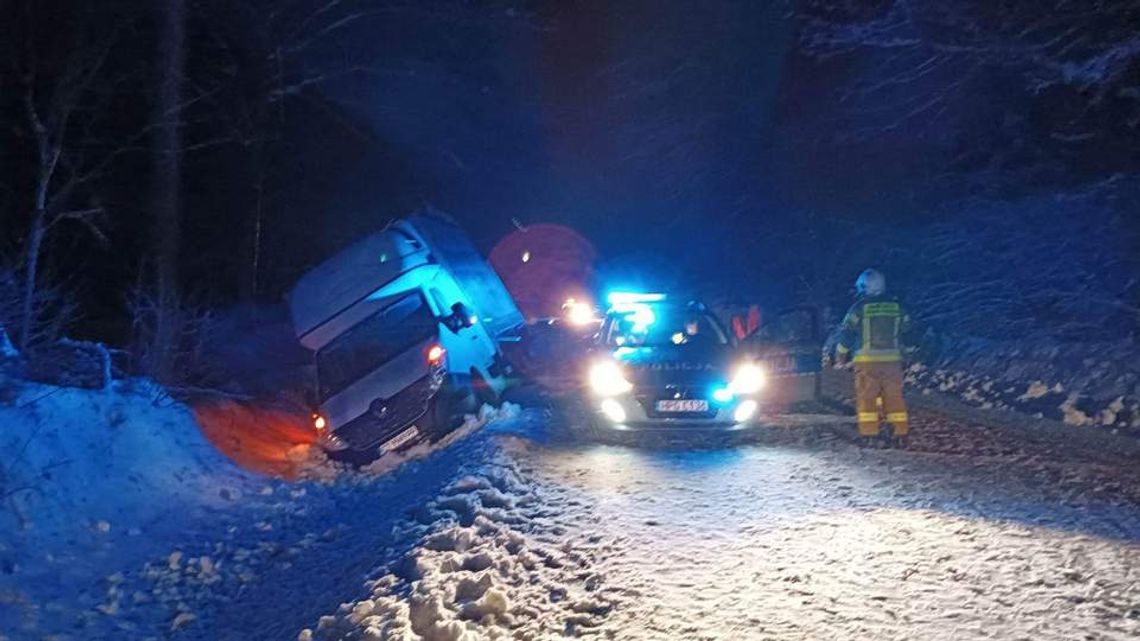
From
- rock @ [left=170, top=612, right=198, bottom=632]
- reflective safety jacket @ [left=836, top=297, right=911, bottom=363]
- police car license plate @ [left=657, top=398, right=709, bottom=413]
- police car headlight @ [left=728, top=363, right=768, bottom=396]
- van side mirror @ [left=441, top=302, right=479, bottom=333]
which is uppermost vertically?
van side mirror @ [left=441, top=302, right=479, bottom=333]

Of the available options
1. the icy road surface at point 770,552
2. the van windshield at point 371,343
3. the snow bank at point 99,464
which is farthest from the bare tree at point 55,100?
the icy road surface at point 770,552

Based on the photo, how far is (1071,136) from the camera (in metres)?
21.5

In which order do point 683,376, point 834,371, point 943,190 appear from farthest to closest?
1. point 943,190
2. point 834,371
3. point 683,376

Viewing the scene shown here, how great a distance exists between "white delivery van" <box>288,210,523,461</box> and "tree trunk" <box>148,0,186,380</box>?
95.5 inches

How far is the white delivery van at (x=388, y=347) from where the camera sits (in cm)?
1263

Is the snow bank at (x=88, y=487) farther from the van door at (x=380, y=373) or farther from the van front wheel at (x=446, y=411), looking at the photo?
the van front wheel at (x=446, y=411)

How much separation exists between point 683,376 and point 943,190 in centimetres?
1738

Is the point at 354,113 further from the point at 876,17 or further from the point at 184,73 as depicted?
the point at 876,17

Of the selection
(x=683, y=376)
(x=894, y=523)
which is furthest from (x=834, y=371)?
(x=894, y=523)

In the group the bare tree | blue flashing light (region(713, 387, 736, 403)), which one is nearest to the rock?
blue flashing light (region(713, 387, 736, 403))

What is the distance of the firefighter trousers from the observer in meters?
10.1

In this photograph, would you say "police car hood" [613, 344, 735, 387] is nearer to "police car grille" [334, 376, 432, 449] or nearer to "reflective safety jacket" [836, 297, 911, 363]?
"reflective safety jacket" [836, 297, 911, 363]

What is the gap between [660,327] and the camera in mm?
12070

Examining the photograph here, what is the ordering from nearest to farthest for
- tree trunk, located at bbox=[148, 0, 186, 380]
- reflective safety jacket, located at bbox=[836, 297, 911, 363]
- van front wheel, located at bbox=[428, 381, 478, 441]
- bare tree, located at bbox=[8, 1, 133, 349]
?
reflective safety jacket, located at bbox=[836, 297, 911, 363] → van front wheel, located at bbox=[428, 381, 478, 441] → bare tree, located at bbox=[8, 1, 133, 349] → tree trunk, located at bbox=[148, 0, 186, 380]
